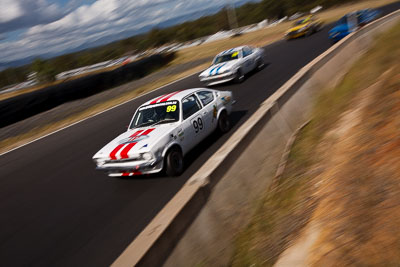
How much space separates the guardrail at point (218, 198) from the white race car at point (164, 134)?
1.59 meters

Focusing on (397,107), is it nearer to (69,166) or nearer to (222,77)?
(69,166)

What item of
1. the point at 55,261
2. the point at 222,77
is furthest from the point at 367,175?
the point at 222,77

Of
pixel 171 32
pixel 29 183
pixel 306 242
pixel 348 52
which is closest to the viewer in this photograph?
pixel 306 242

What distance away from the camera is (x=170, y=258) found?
2975mm

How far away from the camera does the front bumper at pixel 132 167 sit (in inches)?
229

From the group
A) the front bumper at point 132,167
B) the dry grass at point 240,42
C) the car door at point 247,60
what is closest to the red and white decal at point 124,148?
the front bumper at point 132,167

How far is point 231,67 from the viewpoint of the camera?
1319 cm

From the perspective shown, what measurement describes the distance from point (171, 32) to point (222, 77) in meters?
66.6

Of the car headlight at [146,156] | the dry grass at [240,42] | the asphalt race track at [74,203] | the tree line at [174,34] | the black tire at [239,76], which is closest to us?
the asphalt race track at [74,203]

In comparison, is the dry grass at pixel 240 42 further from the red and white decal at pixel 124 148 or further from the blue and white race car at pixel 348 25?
the red and white decal at pixel 124 148

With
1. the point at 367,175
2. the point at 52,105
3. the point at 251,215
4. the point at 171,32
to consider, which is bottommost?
the point at 251,215

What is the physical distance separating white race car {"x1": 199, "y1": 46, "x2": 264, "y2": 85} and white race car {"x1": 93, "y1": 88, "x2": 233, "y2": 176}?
5.45 metres

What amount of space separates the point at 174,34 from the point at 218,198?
7566 cm

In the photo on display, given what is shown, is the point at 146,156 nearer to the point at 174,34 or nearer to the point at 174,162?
the point at 174,162
